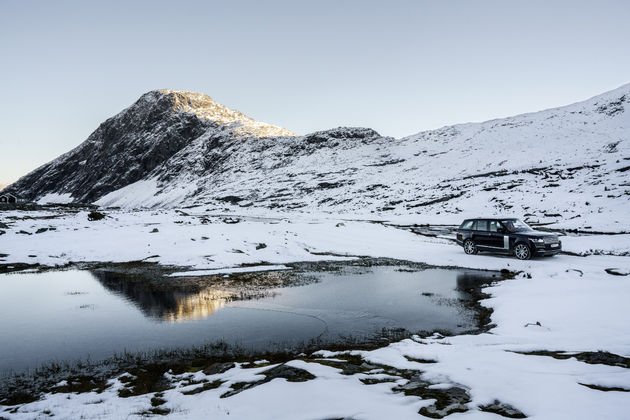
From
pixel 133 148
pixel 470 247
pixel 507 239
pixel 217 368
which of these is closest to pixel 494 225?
pixel 507 239

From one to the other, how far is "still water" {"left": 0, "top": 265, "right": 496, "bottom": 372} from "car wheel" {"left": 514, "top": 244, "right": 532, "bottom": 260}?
3.26 m

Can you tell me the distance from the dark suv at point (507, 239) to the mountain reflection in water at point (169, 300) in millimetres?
12709

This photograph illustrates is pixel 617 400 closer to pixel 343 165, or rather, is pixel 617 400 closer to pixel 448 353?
pixel 448 353

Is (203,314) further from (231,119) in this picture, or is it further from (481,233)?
(231,119)

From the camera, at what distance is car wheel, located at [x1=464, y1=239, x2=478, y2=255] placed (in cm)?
1878

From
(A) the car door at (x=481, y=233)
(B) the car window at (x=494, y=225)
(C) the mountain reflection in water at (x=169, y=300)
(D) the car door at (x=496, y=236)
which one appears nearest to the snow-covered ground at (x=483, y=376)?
(D) the car door at (x=496, y=236)

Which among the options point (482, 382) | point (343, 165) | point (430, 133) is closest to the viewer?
point (482, 382)

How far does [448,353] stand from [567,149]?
71912 mm

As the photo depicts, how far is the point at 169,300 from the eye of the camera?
455 inches

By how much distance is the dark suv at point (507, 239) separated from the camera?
16391 millimetres

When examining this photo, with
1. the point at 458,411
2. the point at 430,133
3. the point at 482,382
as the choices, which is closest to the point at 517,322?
the point at 482,382

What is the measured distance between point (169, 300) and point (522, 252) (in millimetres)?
14916

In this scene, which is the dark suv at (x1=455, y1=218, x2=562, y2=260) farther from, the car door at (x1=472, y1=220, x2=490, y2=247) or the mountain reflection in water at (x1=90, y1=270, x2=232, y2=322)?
the mountain reflection in water at (x1=90, y1=270, x2=232, y2=322)

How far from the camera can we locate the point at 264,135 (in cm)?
15738
